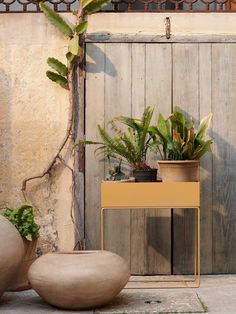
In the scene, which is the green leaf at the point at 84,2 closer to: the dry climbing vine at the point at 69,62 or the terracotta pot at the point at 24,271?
the dry climbing vine at the point at 69,62

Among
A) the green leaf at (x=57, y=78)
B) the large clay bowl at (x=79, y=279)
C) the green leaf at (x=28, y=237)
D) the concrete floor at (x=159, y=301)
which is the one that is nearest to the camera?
the large clay bowl at (x=79, y=279)

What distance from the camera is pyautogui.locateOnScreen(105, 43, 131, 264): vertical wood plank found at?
18.5 feet

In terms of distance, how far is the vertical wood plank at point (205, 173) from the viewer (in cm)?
565

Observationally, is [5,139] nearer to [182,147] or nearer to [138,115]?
[138,115]

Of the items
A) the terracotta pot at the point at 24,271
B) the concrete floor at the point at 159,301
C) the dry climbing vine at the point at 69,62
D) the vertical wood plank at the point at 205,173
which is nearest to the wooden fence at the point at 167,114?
the vertical wood plank at the point at 205,173

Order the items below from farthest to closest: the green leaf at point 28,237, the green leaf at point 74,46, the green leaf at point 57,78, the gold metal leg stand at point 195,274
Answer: the green leaf at point 57,78, the green leaf at point 74,46, the gold metal leg stand at point 195,274, the green leaf at point 28,237

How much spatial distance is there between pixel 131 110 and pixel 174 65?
0.55 metres

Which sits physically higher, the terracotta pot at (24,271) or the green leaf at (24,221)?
the green leaf at (24,221)

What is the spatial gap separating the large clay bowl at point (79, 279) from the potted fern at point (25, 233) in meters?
0.54

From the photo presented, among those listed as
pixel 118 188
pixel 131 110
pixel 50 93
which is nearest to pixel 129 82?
pixel 131 110

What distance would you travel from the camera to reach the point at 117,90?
5680mm

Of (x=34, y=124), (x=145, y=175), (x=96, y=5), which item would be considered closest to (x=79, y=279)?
(x=145, y=175)

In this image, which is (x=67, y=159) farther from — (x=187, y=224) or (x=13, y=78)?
(x=187, y=224)

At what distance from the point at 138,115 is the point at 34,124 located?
913 millimetres
